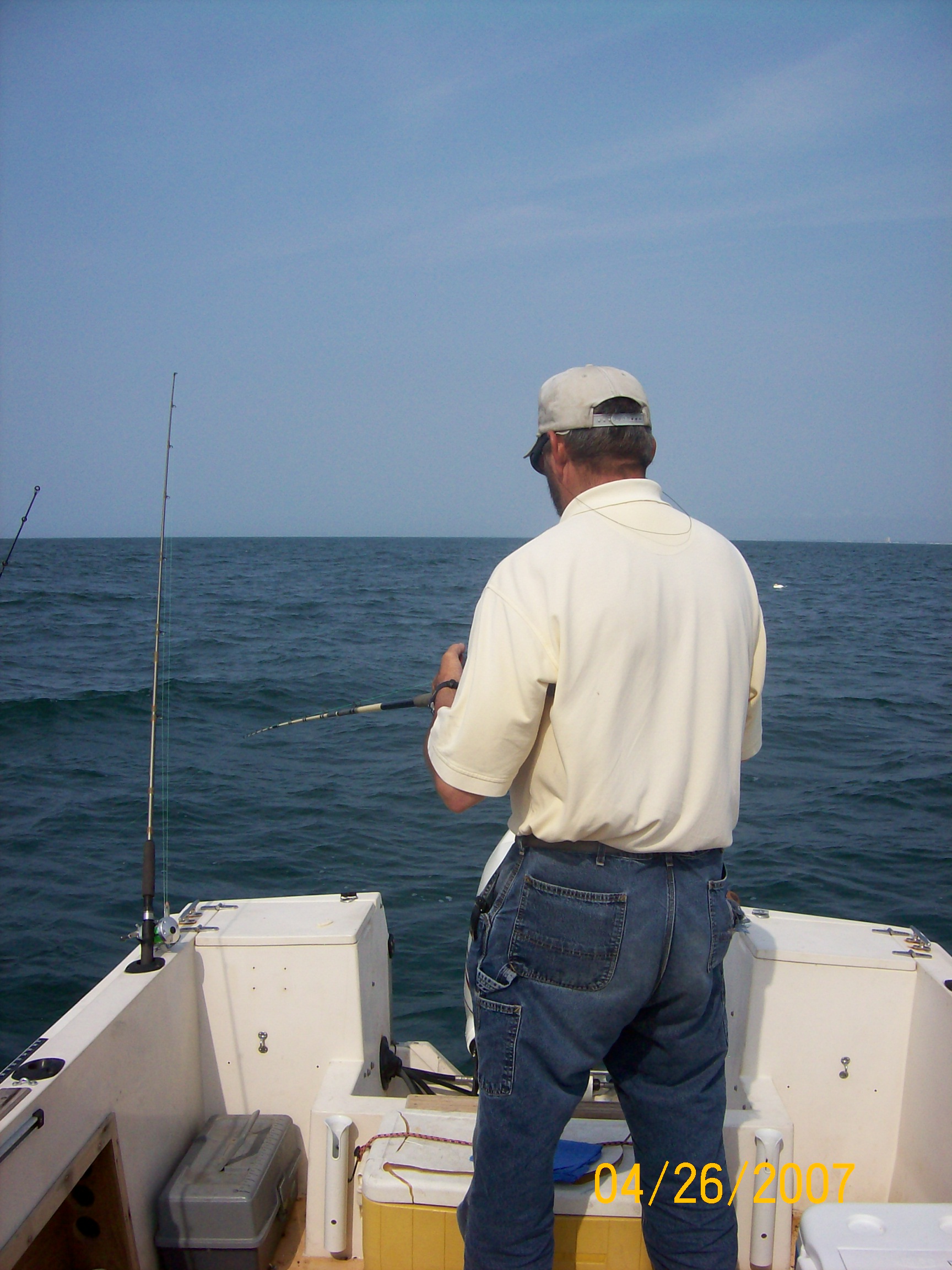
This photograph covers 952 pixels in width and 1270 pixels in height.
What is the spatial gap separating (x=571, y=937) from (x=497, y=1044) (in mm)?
225

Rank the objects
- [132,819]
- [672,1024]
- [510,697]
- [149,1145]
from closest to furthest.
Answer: [510,697] < [672,1024] < [149,1145] < [132,819]

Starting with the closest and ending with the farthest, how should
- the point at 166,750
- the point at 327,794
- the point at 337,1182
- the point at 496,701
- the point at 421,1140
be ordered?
the point at 496,701 → the point at 421,1140 → the point at 337,1182 → the point at 327,794 → the point at 166,750

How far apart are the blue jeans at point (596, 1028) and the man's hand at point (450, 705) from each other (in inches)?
5.9

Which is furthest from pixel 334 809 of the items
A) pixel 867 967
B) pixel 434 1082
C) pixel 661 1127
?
pixel 661 1127

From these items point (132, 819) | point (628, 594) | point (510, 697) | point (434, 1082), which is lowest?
point (132, 819)

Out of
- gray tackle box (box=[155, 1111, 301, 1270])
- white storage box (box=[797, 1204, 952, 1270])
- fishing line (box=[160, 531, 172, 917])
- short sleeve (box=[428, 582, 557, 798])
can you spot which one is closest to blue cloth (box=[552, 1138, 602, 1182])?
white storage box (box=[797, 1204, 952, 1270])

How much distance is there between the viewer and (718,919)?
1.65 m

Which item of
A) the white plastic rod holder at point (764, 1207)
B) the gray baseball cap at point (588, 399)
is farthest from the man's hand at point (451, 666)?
the white plastic rod holder at point (764, 1207)

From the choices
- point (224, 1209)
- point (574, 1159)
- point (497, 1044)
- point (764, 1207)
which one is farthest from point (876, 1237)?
point (224, 1209)

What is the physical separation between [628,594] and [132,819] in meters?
8.48

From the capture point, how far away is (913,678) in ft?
59.0

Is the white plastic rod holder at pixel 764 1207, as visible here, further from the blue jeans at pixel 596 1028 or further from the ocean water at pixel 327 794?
the ocean water at pixel 327 794

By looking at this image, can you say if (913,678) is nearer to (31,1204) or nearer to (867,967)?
(867,967)
